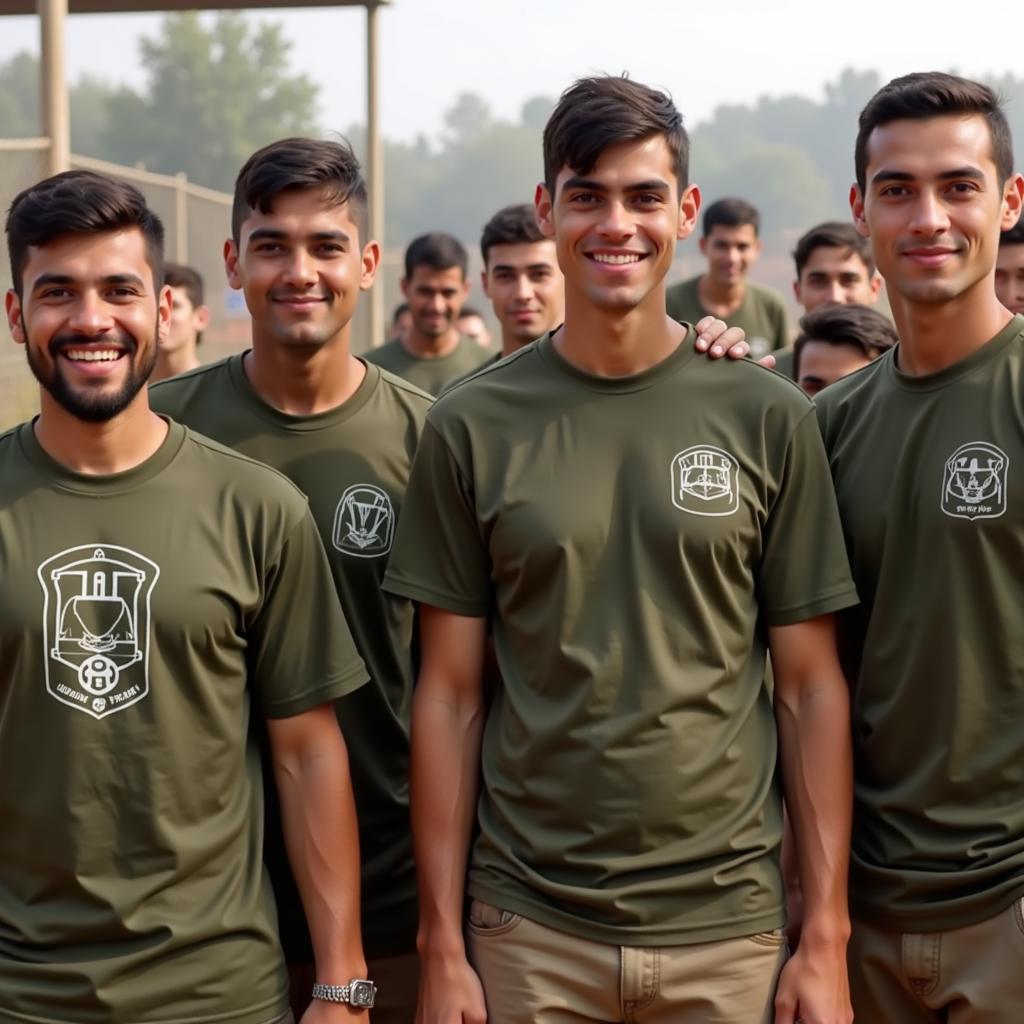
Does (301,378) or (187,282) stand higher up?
(187,282)

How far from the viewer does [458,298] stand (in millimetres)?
10359

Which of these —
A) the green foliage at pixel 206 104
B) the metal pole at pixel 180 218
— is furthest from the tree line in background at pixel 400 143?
the metal pole at pixel 180 218

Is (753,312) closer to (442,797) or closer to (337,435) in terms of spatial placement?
(337,435)

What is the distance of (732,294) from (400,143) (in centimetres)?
17359

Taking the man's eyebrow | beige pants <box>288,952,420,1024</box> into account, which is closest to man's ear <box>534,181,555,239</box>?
the man's eyebrow

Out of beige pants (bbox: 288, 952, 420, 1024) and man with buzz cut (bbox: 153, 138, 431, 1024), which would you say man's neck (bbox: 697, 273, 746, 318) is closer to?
man with buzz cut (bbox: 153, 138, 431, 1024)

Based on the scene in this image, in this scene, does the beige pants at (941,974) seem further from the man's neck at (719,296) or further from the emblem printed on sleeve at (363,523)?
the man's neck at (719,296)

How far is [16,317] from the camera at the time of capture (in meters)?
3.77

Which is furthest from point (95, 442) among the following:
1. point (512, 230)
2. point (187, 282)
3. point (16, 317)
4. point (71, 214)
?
point (187, 282)

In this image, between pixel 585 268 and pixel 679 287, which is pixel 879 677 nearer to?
pixel 585 268

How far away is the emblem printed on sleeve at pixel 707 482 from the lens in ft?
11.9

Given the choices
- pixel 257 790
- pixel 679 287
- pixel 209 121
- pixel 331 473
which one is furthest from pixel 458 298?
pixel 209 121

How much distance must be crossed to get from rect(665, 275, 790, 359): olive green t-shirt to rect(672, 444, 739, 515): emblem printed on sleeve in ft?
22.3

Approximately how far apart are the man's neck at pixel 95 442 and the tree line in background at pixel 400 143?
7804 cm
